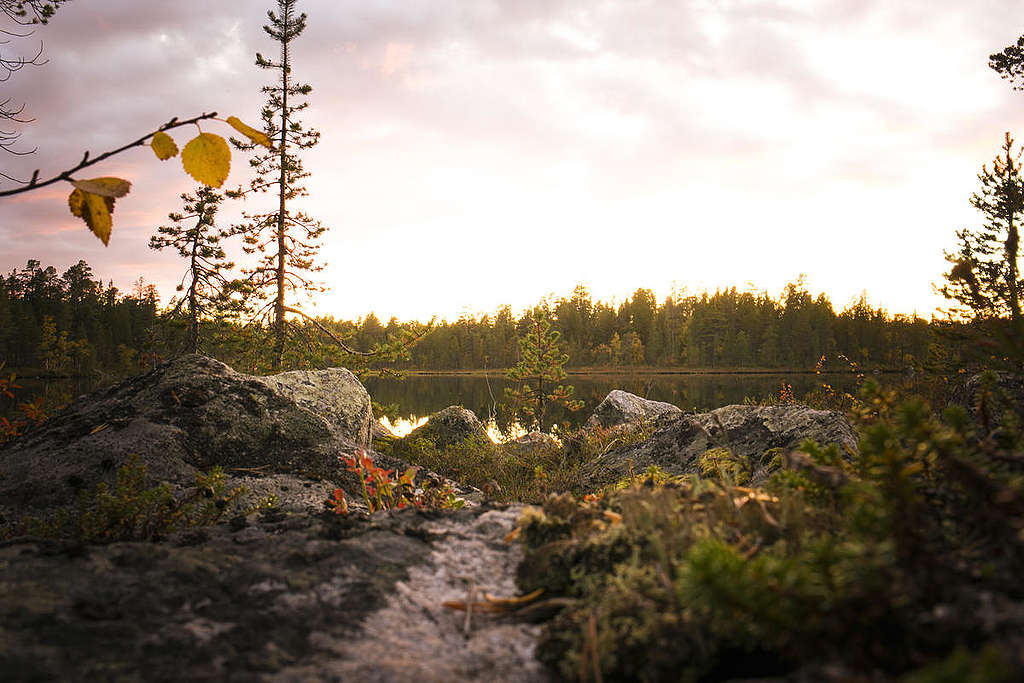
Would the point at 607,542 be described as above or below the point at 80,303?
below

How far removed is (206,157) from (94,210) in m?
0.38

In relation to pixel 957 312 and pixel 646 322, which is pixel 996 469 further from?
pixel 646 322

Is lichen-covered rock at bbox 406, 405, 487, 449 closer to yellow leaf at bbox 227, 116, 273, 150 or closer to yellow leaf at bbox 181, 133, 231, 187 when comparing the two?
yellow leaf at bbox 181, 133, 231, 187

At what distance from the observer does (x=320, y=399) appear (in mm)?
7254

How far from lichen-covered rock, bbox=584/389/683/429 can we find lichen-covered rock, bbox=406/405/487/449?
3.37m

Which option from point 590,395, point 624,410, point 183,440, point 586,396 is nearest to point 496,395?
point 586,396

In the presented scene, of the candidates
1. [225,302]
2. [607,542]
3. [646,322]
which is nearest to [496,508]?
[607,542]

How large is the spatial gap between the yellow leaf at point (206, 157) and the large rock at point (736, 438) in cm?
347

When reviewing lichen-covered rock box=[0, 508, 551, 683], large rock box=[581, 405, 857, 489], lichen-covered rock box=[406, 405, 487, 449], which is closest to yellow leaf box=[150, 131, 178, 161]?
A: lichen-covered rock box=[0, 508, 551, 683]

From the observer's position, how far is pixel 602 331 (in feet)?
359

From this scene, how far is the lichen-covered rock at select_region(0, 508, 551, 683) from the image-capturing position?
1.13m

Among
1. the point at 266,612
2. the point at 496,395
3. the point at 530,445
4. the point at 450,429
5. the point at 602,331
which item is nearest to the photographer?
the point at 266,612

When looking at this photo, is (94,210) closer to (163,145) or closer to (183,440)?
(163,145)

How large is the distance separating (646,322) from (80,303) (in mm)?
103910
